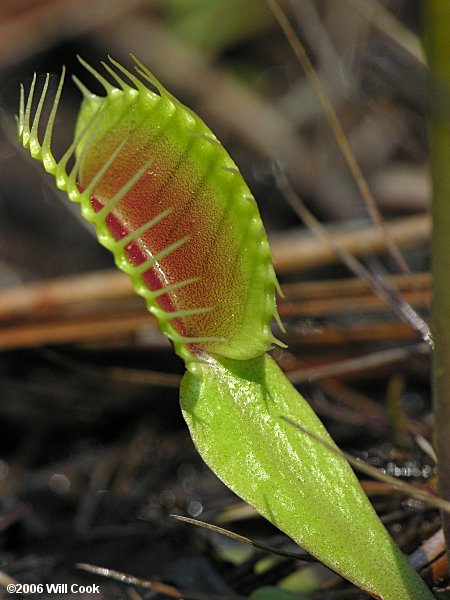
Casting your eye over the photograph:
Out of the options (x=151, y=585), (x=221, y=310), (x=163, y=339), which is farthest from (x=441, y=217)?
(x=163, y=339)

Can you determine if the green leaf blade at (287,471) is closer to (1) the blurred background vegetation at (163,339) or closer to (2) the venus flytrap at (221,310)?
(2) the venus flytrap at (221,310)

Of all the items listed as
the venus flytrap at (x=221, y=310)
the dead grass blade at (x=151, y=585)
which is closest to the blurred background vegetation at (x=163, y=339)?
the dead grass blade at (x=151, y=585)

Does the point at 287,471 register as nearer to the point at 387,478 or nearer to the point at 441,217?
the point at 387,478

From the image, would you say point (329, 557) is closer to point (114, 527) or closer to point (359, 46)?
point (114, 527)

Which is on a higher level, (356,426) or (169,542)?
(169,542)

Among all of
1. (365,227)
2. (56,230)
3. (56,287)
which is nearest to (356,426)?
(365,227)

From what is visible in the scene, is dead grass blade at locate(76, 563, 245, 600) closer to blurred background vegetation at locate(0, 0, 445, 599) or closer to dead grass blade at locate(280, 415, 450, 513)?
blurred background vegetation at locate(0, 0, 445, 599)
